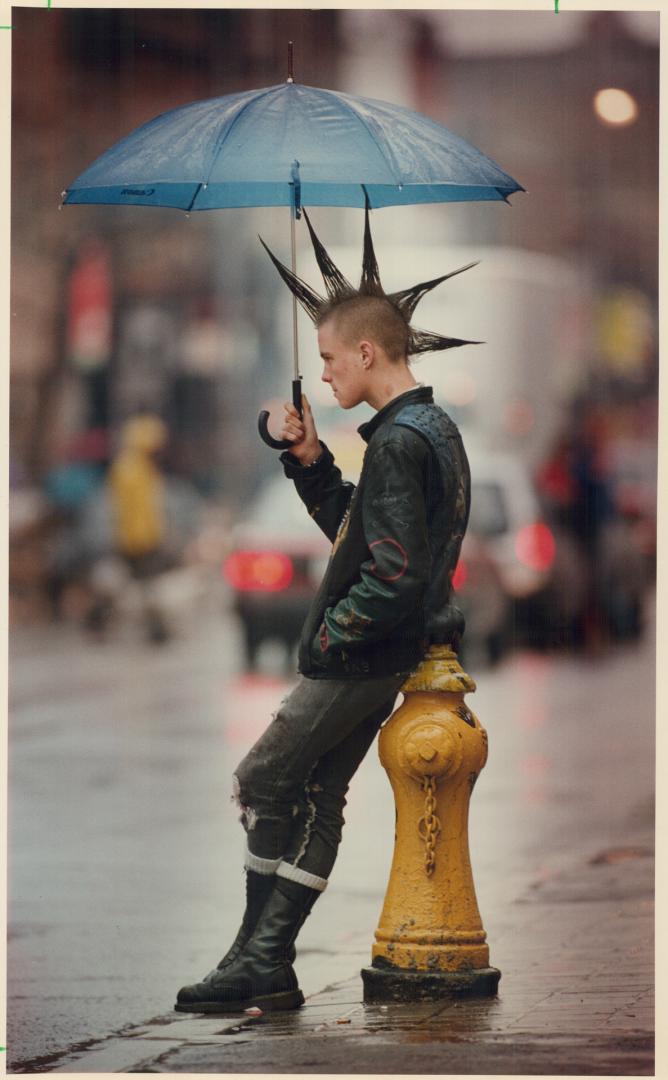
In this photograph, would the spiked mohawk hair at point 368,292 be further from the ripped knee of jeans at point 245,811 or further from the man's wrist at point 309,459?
the ripped knee of jeans at point 245,811

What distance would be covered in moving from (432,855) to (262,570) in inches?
480

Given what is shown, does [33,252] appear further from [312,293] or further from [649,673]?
[312,293]

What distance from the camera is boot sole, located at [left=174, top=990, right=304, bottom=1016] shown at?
5.62 metres

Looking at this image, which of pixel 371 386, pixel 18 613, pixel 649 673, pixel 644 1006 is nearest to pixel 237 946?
pixel 644 1006

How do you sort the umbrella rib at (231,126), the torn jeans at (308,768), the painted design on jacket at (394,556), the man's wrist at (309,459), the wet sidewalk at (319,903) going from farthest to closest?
the man's wrist at (309,459), the umbrella rib at (231,126), the torn jeans at (308,768), the painted design on jacket at (394,556), the wet sidewalk at (319,903)

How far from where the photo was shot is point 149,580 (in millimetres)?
22641

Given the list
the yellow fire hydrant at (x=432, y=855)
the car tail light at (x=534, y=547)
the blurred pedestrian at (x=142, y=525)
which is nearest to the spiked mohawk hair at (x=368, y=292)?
the yellow fire hydrant at (x=432, y=855)

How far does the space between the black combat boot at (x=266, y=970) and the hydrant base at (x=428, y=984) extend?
23 cm

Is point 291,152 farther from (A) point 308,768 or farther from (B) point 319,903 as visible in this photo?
(B) point 319,903

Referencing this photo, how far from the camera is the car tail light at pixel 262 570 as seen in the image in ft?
58.1

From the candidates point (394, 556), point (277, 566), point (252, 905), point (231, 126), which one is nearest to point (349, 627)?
point (394, 556)

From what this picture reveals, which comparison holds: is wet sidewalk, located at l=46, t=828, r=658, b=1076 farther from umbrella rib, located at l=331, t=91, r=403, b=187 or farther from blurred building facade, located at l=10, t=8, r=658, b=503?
blurred building facade, located at l=10, t=8, r=658, b=503

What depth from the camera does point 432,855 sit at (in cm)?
565

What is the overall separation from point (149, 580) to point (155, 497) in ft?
Answer: 3.19
